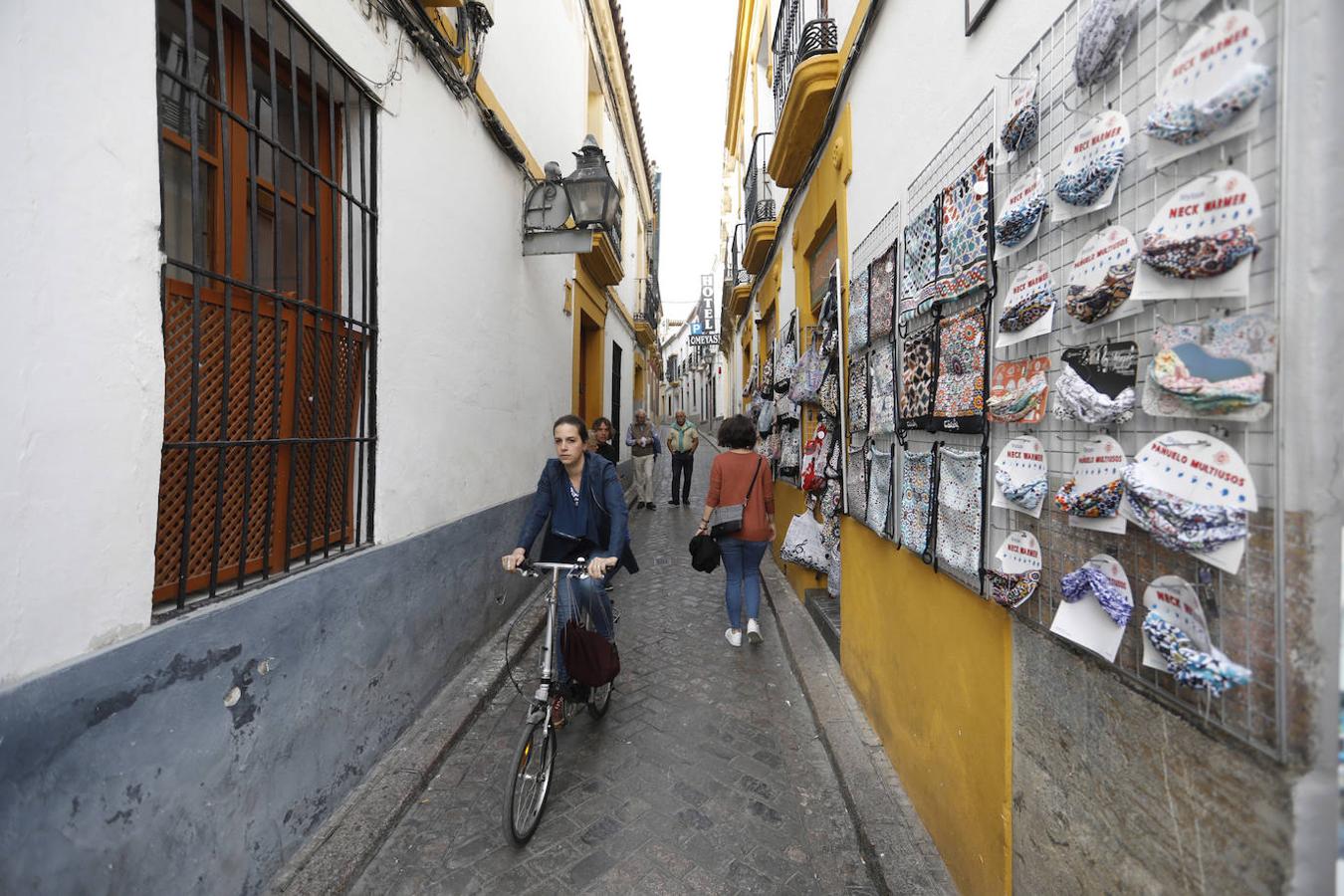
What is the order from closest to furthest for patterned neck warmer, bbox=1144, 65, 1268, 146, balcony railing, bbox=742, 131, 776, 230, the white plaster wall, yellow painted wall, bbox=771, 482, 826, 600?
1. patterned neck warmer, bbox=1144, 65, 1268, 146
2. the white plaster wall
3. yellow painted wall, bbox=771, 482, 826, 600
4. balcony railing, bbox=742, 131, 776, 230

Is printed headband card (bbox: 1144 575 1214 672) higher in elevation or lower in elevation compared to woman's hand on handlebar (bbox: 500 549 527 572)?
higher

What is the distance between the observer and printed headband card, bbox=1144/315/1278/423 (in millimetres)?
1059

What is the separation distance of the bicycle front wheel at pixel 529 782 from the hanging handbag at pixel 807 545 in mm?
2943

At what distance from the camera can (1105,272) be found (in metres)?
1.41

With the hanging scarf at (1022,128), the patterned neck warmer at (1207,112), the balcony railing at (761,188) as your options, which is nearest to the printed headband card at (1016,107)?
the hanging scarf at (1022,128)

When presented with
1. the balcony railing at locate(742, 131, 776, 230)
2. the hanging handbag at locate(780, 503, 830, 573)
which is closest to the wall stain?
the hanging handbag at locate(780, 503, 830, 573)

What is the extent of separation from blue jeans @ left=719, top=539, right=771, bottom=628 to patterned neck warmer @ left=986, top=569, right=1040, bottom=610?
2862 millimetres

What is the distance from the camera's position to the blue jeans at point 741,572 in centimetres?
482

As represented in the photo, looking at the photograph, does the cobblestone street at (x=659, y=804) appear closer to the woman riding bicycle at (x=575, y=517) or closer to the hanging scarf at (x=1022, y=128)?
the woman riding bicycle at (x=575, y=517)

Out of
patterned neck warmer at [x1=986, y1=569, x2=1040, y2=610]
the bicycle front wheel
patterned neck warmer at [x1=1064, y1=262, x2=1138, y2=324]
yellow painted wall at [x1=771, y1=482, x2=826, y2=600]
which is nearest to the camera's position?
patterned neck warmer at [x1=1064, y1=262, x2=1138, y2=324]

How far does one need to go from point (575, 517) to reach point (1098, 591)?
2510 mm

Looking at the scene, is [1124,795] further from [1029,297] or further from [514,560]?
A: [514,560]

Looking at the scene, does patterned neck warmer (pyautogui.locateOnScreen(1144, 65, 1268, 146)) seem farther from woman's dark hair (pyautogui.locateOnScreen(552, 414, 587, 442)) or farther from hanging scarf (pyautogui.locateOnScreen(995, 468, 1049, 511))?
woman's dark hair (pyautogui.locateOnScreen(552, 414, 587, 442))

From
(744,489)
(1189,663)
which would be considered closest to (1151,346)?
(1189,663)
